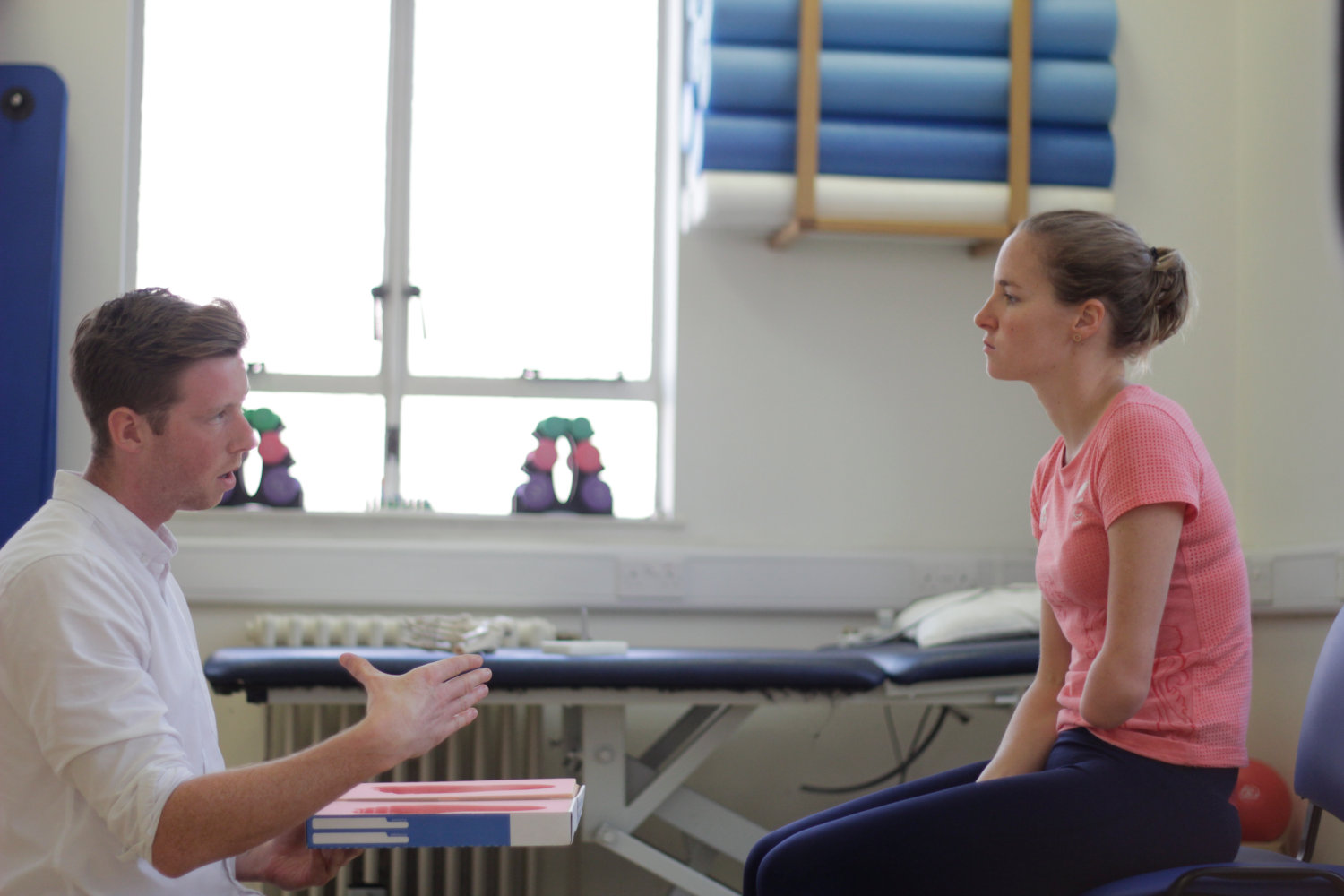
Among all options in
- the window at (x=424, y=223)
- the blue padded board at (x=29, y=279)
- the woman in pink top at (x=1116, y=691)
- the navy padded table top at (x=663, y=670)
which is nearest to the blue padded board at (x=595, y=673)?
the navy padded table top at (x=663, y=670)

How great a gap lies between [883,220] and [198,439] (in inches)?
83.7

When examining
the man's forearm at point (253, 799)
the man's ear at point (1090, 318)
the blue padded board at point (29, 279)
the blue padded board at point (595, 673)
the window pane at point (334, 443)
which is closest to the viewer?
the man's forearm at point (253, 799)

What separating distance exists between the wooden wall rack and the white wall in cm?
28

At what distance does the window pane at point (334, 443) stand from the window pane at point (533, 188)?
20 centimetres

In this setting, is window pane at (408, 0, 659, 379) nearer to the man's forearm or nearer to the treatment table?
the treatment table

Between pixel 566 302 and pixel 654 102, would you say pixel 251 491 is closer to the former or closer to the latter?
pixel 566 302

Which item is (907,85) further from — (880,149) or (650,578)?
(650,578)

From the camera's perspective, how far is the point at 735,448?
3.37 m

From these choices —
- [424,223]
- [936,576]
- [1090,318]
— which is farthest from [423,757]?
[1090,318]

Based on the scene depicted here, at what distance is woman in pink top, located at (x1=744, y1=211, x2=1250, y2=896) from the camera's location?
1.42 meters

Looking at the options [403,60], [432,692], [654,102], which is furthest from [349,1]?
[432,692]

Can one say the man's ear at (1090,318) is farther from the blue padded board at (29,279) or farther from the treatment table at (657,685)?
the blue padded board at (29,279)

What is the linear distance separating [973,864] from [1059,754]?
21cm

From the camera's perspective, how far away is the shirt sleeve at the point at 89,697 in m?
1.15
